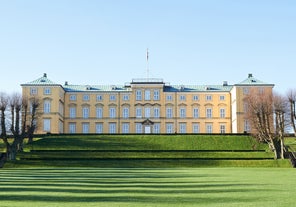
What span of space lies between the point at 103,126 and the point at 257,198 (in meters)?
64.0

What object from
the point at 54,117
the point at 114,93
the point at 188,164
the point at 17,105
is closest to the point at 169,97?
the point at 114,93

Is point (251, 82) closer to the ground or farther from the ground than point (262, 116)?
farther from the ground

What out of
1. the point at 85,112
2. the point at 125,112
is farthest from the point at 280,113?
the point at 85,112

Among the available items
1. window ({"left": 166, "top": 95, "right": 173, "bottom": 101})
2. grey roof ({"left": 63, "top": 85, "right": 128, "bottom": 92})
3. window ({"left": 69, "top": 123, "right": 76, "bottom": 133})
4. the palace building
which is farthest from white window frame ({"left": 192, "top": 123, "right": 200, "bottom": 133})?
window ({"left": 69, "top": 123, "right": 76, "bottom": 133})

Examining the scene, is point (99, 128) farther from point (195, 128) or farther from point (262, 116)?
point (262, 116)

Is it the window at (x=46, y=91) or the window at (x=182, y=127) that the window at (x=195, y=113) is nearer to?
the window at (x=182, y=127)

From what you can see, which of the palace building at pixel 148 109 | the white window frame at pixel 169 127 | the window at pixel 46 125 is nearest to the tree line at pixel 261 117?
the window at pixel 46 125

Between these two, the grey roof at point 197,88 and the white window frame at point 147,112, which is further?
the grey roof at point 197,88

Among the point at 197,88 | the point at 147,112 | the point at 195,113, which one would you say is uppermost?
the point at 197,88

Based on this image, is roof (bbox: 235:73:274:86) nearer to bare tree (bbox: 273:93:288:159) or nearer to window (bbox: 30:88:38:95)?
bare tree (bbox: 273:93:288:159)

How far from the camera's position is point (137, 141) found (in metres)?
57.3

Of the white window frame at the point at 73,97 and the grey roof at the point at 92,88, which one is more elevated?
the grey roof at the point at 92,88

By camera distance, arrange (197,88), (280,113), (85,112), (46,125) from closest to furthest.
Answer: (280,113), (46,125), (85,112), (197,88)

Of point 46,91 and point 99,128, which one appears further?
point 99,128
